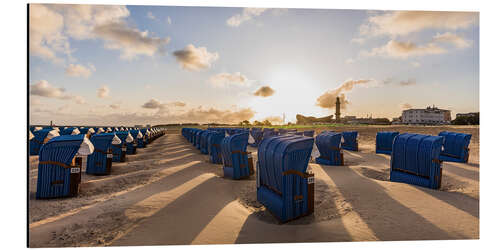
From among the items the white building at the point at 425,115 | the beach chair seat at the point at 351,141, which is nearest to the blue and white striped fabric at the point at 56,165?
the white building at the point at 425,115

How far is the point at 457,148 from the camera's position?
45.3 feet

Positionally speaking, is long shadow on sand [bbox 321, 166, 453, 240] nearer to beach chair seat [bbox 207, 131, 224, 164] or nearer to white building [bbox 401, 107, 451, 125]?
white building [bbox 401, 107, 451, 125]

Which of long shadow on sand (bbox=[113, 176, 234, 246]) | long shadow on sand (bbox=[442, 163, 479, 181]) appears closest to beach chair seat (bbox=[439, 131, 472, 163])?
long shadow on sand (bbox=[442, 163, 479, 181])

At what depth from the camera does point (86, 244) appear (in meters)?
4.33

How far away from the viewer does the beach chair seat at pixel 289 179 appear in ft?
17.0

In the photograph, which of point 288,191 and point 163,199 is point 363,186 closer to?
point 288,191

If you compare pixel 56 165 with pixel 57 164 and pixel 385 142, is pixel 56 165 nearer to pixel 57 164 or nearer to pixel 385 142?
pixel 57 164

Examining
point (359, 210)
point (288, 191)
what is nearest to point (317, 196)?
point (359, 210)

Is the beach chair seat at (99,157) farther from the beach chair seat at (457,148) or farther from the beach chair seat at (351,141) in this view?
the beach chair seat at (457,148)

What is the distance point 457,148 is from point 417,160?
8596 millimetres

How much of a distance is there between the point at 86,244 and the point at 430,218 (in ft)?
24.3

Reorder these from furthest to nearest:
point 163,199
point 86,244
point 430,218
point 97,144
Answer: point 97,144 < point 163,199 < point 430,218 < point 86,244

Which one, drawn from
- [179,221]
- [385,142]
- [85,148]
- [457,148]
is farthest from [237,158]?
[385,142]

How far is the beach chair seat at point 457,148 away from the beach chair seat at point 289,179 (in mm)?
12558
